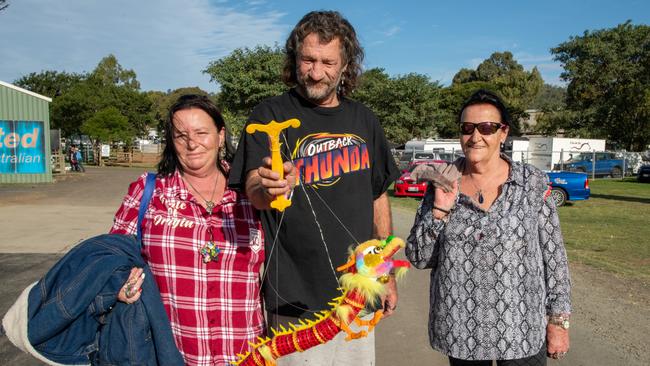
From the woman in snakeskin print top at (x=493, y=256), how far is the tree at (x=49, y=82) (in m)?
53.1

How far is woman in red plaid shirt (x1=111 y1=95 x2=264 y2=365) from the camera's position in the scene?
2293 millimetres

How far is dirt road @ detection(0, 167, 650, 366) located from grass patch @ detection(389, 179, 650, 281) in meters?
0.84

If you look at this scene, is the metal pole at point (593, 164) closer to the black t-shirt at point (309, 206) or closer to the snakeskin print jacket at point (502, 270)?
the snakeskin print jacket at point (502, 270)

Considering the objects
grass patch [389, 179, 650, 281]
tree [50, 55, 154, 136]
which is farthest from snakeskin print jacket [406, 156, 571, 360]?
tree [50, 55, 154, 136]

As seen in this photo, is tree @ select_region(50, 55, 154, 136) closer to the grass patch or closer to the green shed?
the green shed

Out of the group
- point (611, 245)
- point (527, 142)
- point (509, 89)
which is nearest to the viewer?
point (611, 245)

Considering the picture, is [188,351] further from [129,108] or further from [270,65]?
[129,108]

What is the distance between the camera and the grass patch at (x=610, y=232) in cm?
794

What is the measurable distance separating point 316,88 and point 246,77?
32069 millimetres

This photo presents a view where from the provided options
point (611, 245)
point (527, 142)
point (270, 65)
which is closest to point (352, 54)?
point (611, 245)

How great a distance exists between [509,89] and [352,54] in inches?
2654

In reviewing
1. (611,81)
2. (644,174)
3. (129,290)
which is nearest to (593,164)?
(644,174)

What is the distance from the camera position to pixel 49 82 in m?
47.4

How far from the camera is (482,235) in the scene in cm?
248
